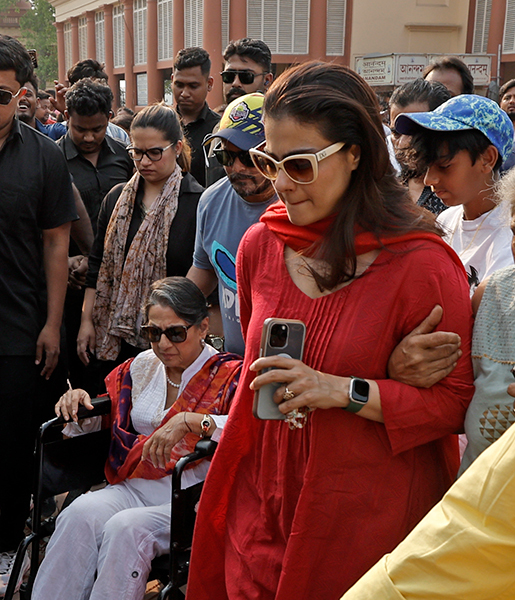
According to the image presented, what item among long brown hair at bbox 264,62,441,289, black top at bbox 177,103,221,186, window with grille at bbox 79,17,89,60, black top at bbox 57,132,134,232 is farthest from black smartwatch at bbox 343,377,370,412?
window with grille at bbox 79,17,89,60

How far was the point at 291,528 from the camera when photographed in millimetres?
1653

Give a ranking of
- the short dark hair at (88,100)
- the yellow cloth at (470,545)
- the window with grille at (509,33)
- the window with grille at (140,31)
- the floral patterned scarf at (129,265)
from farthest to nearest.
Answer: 1. the window with grille at (140,31)
2. the window with grille at (509,33)
3. the short dark hair at (88,100)
4. the floral patterned scarf at (129,265)
5. the yellow cloth at (470,545)

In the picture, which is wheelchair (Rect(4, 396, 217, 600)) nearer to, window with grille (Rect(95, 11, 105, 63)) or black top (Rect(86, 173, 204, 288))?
black top (Rect(86, 173, 204, 288))

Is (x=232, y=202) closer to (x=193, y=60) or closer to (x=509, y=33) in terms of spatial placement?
(x=193, y=60)

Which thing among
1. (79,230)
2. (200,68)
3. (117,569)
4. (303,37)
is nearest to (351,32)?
(303,37)

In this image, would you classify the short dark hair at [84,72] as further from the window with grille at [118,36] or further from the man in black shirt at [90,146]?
the window with grille at [118,36]

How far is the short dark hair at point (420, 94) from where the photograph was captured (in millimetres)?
3680

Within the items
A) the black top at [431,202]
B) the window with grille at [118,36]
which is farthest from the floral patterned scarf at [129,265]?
the window with grille at [118,36]

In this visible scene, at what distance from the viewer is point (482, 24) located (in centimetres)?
2244

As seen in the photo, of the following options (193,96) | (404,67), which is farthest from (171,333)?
(404,67)

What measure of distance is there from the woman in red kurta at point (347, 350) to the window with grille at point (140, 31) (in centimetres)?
2700

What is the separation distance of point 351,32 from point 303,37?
5.24 ft

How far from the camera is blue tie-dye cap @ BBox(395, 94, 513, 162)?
7.29 ft

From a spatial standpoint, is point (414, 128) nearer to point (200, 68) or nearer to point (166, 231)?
point (166, 231)
